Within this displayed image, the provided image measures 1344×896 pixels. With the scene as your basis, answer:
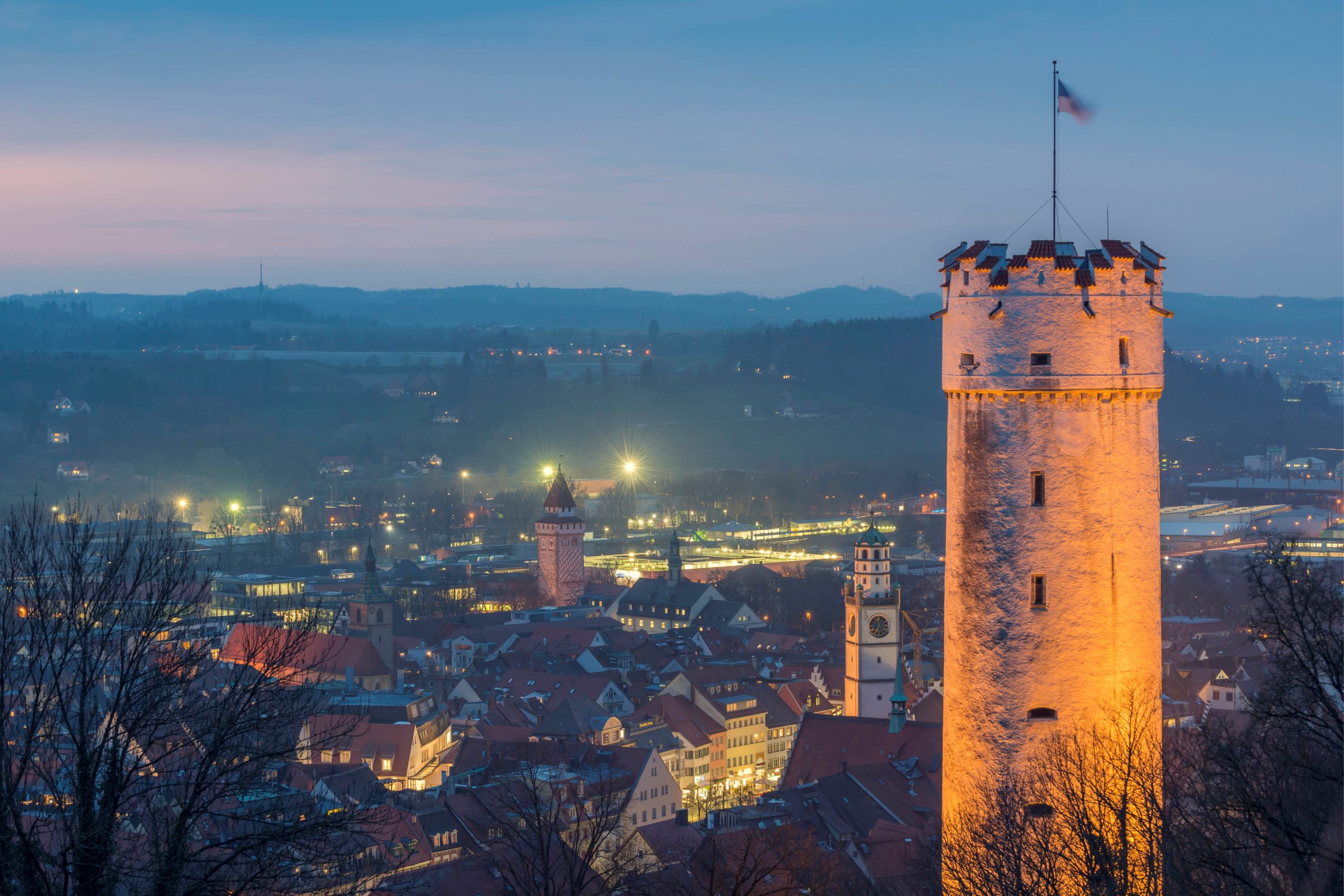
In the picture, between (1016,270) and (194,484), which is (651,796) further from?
(194,484)

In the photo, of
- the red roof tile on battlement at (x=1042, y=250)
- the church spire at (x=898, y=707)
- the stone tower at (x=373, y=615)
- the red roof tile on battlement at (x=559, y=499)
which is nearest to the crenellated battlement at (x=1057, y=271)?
the red roof tile on battlement at (x=1042, y=250)

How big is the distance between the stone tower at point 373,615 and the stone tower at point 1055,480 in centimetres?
5692

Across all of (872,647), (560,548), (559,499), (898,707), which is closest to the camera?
(898,707)

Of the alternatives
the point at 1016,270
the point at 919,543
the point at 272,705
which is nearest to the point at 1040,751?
the point at 1016,270

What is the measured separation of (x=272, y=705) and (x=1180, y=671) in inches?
1945

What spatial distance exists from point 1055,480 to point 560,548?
7659 centimetres

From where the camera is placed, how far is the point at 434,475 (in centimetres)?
16012

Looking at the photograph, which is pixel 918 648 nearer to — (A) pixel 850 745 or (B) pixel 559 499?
(A) pixel 850 745

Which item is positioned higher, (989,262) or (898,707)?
(989,262)

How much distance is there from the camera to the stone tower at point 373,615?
2721 inches

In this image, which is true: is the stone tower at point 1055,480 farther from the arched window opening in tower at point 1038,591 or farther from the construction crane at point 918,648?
the construction crane at point 918,648

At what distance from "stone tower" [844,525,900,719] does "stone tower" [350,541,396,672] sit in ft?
79.4

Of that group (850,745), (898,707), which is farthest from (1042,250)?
(898,707)

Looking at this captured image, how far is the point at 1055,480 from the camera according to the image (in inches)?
537
